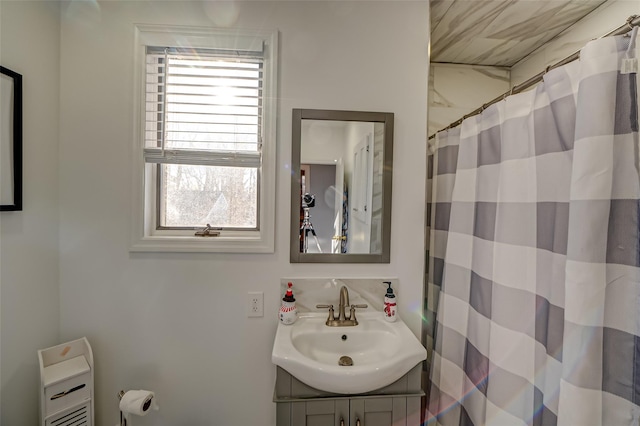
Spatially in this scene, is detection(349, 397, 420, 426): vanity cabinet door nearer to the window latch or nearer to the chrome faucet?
the chrome faucet

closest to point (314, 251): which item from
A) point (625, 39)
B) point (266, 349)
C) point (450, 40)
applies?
point (266, 349)

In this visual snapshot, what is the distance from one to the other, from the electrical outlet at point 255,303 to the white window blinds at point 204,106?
648 mm

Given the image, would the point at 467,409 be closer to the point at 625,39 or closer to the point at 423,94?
the point at 625,39

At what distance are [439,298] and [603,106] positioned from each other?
38.0 inches

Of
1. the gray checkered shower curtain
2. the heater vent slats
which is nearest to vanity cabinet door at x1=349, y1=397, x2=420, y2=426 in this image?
the gray checkered shower curtain

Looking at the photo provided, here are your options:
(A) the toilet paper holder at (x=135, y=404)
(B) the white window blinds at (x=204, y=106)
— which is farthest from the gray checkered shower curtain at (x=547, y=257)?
(A) the toilet paper holder at (x=135, y=404)

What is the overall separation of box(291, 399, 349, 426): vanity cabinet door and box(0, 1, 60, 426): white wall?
117cm

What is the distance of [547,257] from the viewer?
0.81m

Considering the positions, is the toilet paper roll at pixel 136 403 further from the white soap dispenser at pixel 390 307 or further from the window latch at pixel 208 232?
the white soap dispenser at pixel 390 307

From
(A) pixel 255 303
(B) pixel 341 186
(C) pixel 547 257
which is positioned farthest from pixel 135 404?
(C) pixel 547 257

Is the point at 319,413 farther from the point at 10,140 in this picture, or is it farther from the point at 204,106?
the point at 10,140

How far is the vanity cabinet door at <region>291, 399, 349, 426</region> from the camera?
0.95 m

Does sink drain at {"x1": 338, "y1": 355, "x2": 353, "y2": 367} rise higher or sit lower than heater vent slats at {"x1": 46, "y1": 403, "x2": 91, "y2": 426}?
higher

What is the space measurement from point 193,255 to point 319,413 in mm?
880
